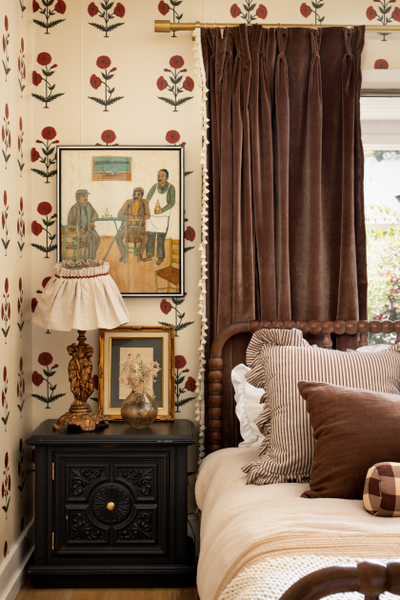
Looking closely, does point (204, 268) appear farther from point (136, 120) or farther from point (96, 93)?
point (96, 93)

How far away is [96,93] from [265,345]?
1.47 m

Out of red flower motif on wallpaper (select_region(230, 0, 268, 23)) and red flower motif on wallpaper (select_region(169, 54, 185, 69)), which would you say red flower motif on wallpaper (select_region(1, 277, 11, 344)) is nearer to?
red flower motif on wallpaper (select_region(169, 54, 185, 69))

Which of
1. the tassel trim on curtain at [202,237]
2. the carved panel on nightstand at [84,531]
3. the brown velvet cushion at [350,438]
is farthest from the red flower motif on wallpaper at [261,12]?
the carved panel on nightstand at [84,531]

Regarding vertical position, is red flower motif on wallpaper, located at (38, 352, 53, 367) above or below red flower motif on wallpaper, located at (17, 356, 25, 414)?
above

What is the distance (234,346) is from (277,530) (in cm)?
117

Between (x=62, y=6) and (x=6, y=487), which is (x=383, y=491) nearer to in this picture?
(x=6, y=487)

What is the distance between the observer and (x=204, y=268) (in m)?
2.31

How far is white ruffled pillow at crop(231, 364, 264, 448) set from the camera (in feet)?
6.73

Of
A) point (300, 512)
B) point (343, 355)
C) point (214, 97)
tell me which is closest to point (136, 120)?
point (214, 97)

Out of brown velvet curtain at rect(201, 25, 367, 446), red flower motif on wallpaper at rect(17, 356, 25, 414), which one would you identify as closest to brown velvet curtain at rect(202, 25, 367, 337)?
brown velvet curtain at rect(201, 25, 367, 446)

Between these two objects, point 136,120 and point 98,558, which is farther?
point 136,120

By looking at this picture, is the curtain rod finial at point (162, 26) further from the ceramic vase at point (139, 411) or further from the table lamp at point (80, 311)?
the ceramic vase at point (139, 411)

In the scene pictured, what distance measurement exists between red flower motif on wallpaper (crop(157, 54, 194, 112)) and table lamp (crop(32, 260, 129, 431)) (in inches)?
35.0

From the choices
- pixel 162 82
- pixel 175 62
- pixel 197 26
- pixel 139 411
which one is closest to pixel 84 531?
pixel 139 411
